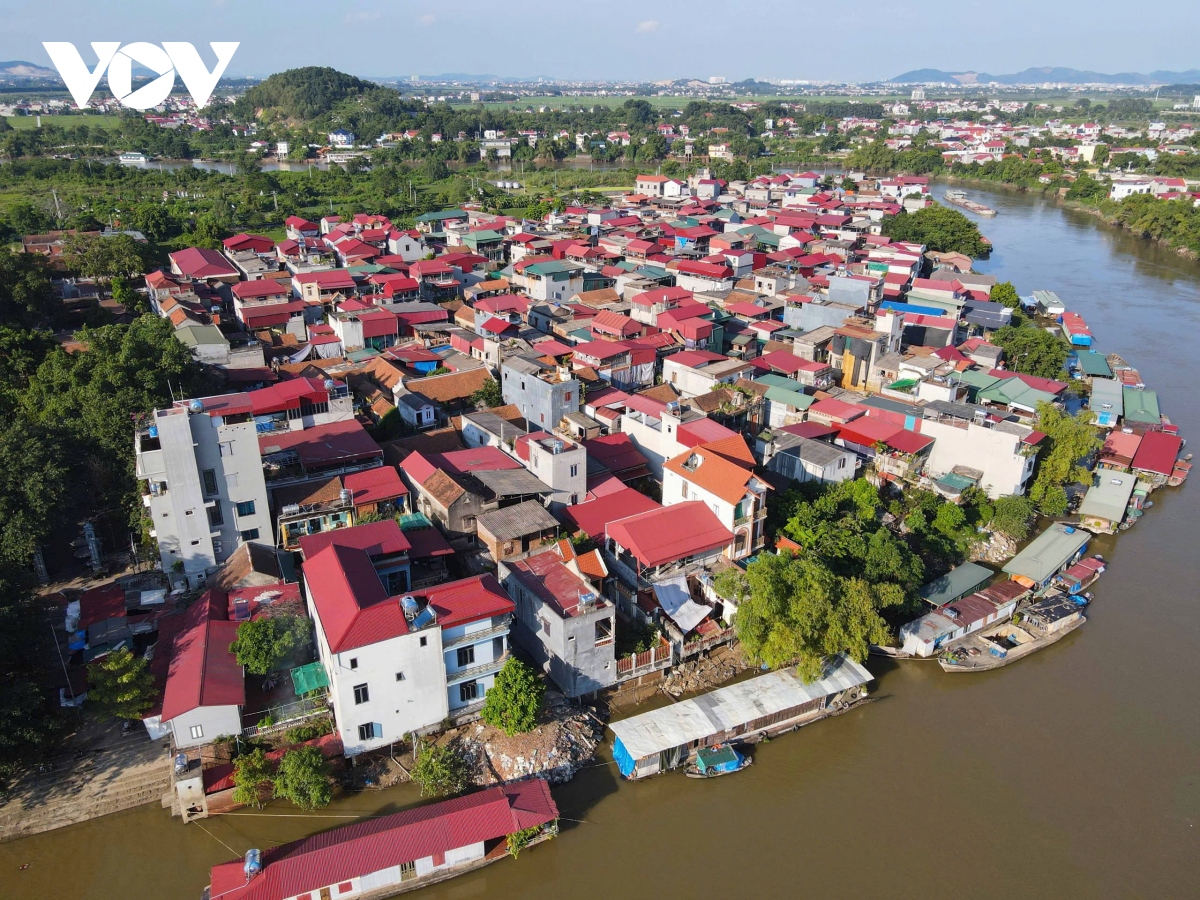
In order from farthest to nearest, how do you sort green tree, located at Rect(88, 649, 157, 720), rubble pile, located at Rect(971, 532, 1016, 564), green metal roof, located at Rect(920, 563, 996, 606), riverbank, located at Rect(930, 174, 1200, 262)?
riverbank, located at Rect(930, 174, 1200, 262)
rubble pile, located at Rect(971, 532, 1016, 564)
green metal roof, located at Rect(920, 563, 996, 606)
green tree, located at Rect(88, 649, 157, 720)

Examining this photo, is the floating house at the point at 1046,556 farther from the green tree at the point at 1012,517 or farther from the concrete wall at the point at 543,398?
the concrete wall at the point at 543,398

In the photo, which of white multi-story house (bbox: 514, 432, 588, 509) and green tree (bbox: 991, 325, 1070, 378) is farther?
green tree (bbox: 991, 325, 1070, 378)

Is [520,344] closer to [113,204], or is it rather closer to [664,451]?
[664,451]

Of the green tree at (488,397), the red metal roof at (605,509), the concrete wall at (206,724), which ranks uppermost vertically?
the green tree at (488,397)

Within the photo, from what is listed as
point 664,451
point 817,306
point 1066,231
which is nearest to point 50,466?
point 664,451

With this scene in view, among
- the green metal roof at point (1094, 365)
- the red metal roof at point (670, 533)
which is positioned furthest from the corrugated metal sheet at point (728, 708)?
the green metal roof at point (1094, 365)

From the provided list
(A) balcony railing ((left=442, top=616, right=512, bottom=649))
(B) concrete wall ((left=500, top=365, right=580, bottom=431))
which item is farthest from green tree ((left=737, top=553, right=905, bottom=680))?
(B) concrete wall ((left=500, top=365, right=580, bottom=431))

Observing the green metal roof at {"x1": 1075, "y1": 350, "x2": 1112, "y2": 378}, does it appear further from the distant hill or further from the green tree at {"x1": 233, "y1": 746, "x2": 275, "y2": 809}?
the distant hill
